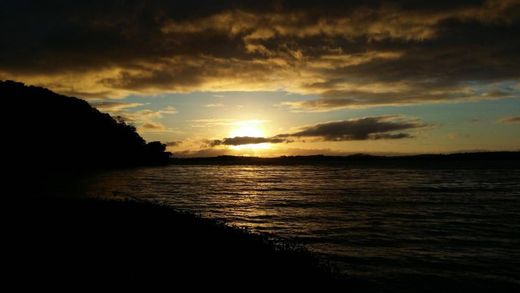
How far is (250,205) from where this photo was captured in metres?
43.3

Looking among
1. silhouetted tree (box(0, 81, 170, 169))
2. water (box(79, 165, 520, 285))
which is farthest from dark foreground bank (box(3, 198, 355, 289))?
silhouetted tree (box(0, 81, 170, 169))

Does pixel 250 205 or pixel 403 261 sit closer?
pixel 403 261

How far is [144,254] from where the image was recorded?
1355 centimetres

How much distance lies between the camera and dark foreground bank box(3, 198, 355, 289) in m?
12.0

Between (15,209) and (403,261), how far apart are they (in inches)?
716

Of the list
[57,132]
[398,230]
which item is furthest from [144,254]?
[57,132]

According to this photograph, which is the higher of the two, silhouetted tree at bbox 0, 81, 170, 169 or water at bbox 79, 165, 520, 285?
silhouetted tree at bbox 0, 81, 170, 169

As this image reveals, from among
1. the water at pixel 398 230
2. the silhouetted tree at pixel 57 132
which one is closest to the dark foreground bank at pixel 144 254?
the water at pixel 398 230

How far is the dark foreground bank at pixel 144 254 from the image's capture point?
12.0 meters

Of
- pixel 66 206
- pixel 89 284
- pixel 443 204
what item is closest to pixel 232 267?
pixel 89 284

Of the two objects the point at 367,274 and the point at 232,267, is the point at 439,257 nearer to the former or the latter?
the point at 367,274

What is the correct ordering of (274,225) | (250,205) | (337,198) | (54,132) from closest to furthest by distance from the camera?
1. (274,225)
2. (250,205)
3. (337,198)
4. (54,132)

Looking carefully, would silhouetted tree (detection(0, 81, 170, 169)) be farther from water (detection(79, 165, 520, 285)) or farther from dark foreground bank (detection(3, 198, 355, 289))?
dark foreground bank (detection(3, 198, 355, 289))

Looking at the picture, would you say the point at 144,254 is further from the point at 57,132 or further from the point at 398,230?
the point at 57,132
